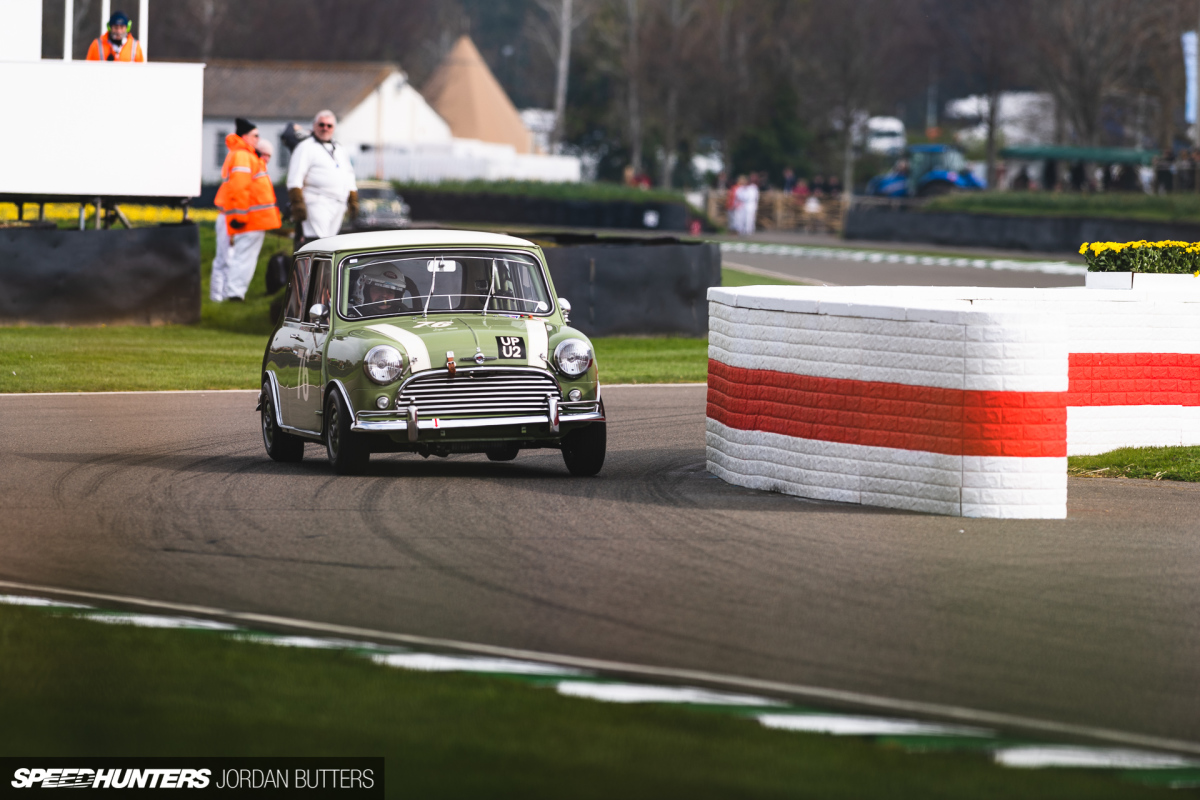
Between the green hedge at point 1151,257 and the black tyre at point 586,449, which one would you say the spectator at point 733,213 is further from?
the black tyre at point 586,449

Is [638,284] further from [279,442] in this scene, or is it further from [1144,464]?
[1144,464]

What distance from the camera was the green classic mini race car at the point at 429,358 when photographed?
1101 cm

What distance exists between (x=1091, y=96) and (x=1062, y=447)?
5880cm

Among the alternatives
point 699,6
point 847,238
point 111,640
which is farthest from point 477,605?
point 699,6

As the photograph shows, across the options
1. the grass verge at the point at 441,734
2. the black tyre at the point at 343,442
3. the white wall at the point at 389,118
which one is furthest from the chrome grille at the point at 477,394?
the white wall at the point at 389,118

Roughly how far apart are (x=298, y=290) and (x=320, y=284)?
0.50m

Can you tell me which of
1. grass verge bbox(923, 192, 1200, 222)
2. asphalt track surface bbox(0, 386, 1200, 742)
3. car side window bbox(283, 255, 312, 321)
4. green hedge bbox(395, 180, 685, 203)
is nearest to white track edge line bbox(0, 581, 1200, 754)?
asphalt track surface bbox(0, 386, 1200, 742)

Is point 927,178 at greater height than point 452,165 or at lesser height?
lesser

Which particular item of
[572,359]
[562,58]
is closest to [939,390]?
[572,359]

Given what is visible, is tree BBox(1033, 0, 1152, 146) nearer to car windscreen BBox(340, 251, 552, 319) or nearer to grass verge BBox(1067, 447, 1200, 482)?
grass verge BBox(1067, 447, 1200, 482)

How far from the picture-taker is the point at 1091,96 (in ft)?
215

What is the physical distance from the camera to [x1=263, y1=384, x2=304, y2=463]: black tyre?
40.3ft

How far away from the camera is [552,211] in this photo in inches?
2208

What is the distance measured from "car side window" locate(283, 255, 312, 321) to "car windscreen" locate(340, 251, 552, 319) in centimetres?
67
